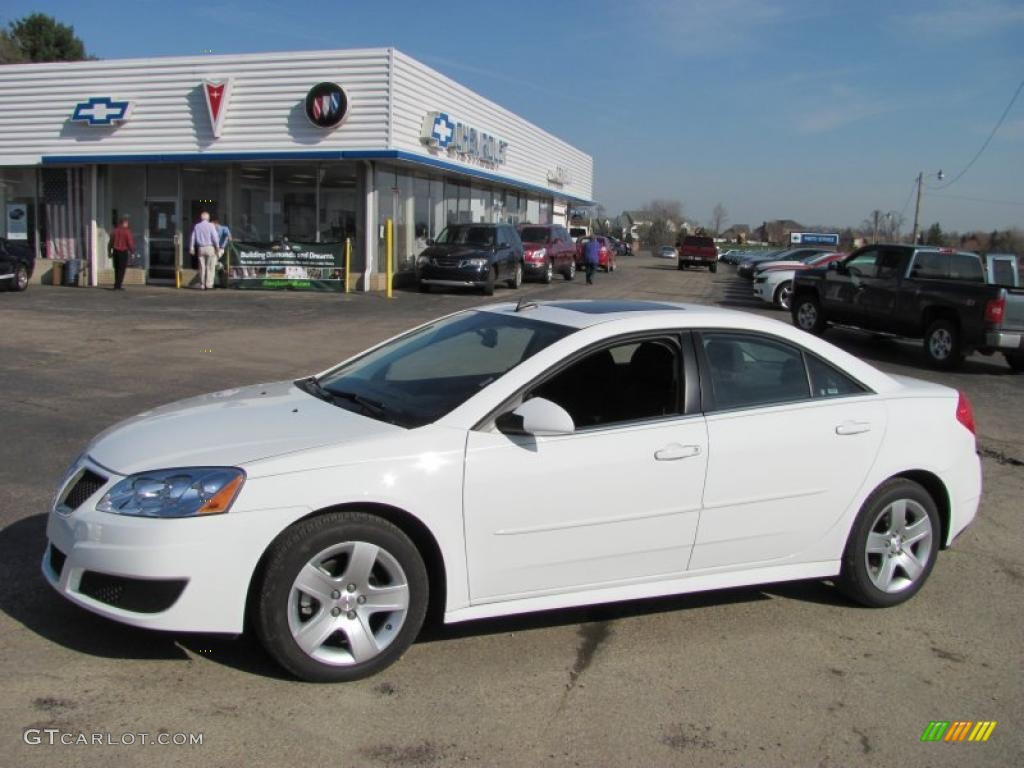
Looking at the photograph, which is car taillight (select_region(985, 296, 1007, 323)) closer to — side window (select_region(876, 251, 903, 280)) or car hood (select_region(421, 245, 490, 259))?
side window (select_region(876, 251, 903, 280))

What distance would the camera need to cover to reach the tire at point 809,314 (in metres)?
17.2

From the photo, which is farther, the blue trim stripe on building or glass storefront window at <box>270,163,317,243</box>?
glass storefront window at <box>270,163,317,243</box>

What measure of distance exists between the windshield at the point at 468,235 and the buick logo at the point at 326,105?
13.4ft

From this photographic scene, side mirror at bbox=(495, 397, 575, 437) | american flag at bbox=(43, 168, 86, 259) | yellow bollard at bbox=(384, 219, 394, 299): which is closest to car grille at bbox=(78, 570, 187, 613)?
side mirror at bbox=(495, 397, 575, 437)

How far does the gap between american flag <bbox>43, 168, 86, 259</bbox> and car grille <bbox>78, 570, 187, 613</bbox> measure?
80.7 ft

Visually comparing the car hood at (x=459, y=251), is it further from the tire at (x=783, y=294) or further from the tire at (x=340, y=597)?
the tire at (x=340, y=597)

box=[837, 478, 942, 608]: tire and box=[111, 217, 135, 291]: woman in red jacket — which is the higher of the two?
box=[111, 217, 135, 291]: woman in red jacket

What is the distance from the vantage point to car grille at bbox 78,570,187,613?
3.32 metres

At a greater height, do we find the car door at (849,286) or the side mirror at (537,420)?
the car door at (849,286)

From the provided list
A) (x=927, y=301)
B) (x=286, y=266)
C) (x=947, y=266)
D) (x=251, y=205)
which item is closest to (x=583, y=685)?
(x=927, y=301)

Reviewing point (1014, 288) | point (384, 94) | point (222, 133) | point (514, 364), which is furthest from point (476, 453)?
point (222, 133)

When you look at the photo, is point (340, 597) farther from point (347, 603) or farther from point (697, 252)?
point (697, 252)

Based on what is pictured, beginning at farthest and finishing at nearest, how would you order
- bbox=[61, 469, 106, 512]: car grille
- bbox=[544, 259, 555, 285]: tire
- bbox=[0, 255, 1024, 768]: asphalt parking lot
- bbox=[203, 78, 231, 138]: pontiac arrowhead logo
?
bbox=[544, 259, 555, 285]: tire, bbox=[203, 78, 231, 138]: pontiac arrowhead logo, bbox=[61, 469, 106, 512]: car grille, bbox=[0, 255, 1024, 768]: asphalt parking lot

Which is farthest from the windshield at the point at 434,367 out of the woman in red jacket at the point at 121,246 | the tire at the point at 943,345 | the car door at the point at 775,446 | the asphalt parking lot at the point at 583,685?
the woman in red jacket at the point at 121,246
